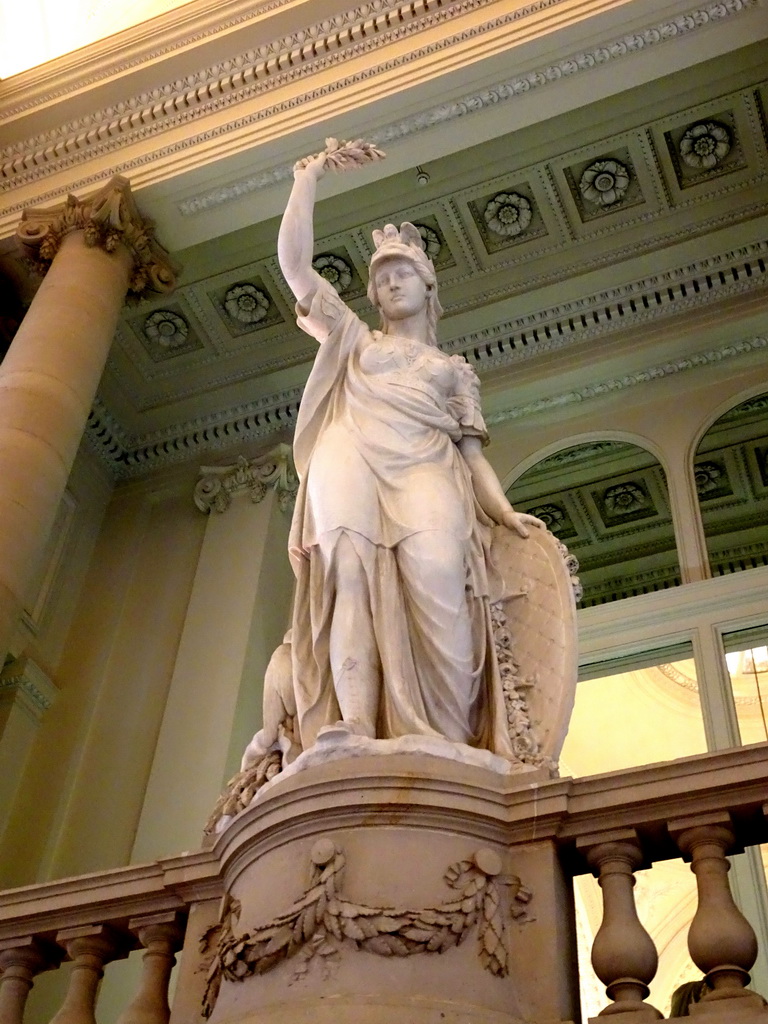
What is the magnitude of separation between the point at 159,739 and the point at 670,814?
16.8 ft

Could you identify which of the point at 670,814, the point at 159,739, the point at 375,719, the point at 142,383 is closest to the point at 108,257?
the point at 142,383

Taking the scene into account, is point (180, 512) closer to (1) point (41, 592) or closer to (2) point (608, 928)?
(1) point (41, 592)

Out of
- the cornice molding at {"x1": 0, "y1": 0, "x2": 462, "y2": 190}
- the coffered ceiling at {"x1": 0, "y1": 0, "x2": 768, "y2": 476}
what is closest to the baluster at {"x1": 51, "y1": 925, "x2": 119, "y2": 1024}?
the coffered ceiling at {"x1": 0, "y1": 0, "x2": 768, "y2": 476}

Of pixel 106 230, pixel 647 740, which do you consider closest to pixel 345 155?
pixel 106 230

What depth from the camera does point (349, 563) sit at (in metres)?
3.38

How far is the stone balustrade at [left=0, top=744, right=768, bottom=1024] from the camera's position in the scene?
98.7 inches

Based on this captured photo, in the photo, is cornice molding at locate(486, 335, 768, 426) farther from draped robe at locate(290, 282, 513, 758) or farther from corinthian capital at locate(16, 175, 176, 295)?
draped robe at locate(290, 282, 513, 758)

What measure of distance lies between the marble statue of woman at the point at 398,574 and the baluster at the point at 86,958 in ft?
1.40

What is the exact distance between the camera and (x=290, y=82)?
7.30 m

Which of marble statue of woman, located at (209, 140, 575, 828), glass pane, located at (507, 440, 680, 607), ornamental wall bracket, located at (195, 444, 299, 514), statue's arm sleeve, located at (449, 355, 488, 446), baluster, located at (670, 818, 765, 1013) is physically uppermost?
ornamental wall bracket, located at (195, 444, 299, 514)

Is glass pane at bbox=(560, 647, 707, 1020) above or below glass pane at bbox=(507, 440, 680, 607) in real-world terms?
below

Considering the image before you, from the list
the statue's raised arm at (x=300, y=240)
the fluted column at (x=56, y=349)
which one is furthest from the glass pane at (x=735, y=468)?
the statue's raised arm at (x=300, y=240)

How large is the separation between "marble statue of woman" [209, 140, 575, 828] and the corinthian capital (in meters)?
3.45

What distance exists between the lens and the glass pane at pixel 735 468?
782 cm
